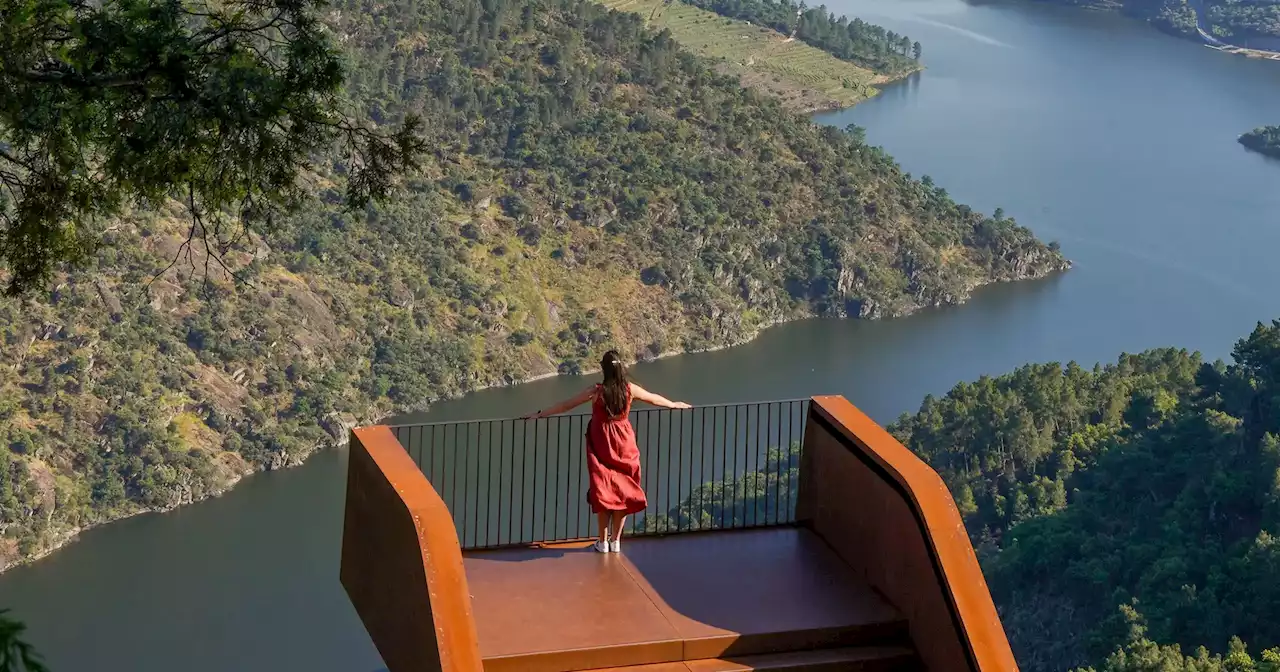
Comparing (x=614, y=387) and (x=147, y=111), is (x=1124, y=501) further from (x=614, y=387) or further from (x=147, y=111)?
(x=147, y=111)

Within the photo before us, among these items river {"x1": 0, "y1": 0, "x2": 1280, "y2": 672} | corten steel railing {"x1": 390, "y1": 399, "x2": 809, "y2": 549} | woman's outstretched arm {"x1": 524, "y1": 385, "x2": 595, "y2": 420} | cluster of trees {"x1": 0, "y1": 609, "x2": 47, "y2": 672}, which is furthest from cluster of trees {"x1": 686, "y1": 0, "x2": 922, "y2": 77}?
cluster of trees {"x1": 0, "y1": 609, "x2": 47, "y2": 672}

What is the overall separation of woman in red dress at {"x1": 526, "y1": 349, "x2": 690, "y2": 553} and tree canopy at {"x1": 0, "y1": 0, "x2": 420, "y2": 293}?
1.60 meters

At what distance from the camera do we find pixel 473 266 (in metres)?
69.2

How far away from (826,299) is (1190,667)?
155ft

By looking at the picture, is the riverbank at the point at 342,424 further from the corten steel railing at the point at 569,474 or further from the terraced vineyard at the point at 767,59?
the terraced vineyard at the point at 767,59

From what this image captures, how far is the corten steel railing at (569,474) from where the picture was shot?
11359mm

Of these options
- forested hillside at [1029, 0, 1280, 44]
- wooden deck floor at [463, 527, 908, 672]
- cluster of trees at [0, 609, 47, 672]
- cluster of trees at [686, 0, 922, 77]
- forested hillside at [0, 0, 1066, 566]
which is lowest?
forested hillside at [0, 0, 1066, 566]

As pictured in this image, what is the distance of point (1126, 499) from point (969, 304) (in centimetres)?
3254

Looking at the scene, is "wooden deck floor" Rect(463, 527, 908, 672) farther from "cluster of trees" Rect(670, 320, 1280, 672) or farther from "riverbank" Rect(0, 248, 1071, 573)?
"riverbank" Rect(0, 248, 1071, 573)

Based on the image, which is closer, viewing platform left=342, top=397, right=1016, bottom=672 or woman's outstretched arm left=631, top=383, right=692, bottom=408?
viewing platform left=342, top=397, right=1016, bottom=672

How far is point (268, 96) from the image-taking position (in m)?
9.84

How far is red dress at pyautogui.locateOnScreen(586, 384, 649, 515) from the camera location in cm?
1066

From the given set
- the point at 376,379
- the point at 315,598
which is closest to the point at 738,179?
the point at 376,379

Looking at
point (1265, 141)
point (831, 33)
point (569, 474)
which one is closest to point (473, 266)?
point (1265, 141)
